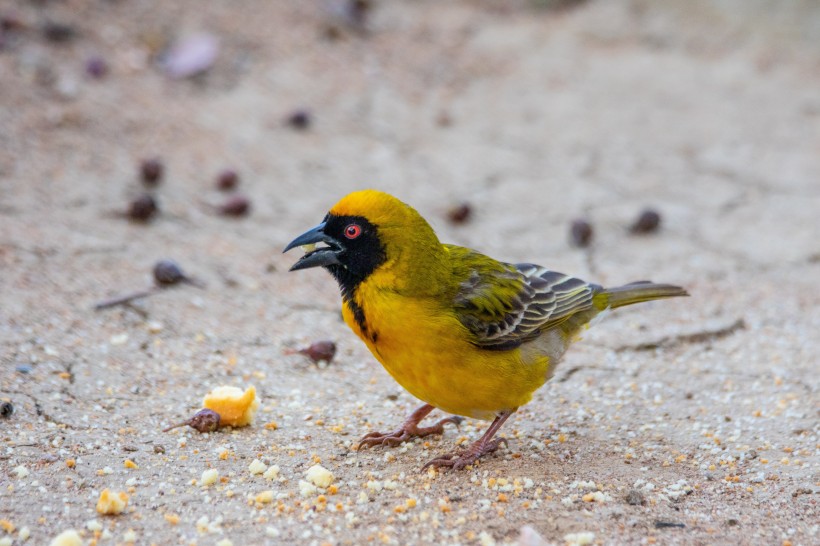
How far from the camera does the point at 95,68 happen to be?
23.1 feet

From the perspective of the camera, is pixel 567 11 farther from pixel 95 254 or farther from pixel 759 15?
pixel 95 254

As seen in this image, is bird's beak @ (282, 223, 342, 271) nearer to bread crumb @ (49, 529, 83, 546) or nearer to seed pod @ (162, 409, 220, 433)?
seed pod @ (162, 409, 220, 433)

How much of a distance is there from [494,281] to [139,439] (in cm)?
155

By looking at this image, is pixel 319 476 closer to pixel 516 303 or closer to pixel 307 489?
pixel 307 489

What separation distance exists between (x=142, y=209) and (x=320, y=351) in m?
1.93

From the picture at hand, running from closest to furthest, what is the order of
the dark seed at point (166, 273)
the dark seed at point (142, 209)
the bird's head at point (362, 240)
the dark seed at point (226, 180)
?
the bird's head at point (362, 240)
the dark seed at point (166, 273)
the dark seed at point (142, 209)
the dark seed at point (226, 180)

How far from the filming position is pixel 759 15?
28.0 feet

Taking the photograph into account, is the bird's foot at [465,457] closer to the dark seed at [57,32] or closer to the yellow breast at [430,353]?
the yellow breast at [430,353]

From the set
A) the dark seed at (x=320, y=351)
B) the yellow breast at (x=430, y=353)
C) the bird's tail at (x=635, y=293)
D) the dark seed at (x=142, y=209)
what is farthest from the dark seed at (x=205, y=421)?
the dark seed at (x=142, y=209)

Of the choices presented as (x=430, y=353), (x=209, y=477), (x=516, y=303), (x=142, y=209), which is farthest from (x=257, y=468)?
(x=142, y=209)

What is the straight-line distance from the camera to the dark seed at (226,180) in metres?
6.29

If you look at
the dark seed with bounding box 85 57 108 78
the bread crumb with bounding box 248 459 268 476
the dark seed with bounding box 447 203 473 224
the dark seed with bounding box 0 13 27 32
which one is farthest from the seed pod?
the dark seed with bounding box 0 13 27 32

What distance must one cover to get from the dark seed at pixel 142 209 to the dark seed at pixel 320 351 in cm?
184

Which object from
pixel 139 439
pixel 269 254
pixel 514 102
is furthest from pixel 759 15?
pixel 139 439
